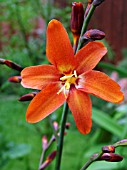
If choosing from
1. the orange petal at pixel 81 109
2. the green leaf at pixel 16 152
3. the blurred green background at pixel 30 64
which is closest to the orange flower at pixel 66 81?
the orange petal at pixel 81 109

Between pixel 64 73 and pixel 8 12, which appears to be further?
pixel 8 12

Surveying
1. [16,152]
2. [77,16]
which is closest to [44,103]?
[77,16]

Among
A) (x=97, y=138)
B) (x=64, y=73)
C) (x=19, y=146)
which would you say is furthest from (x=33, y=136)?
(x=64, y=73)

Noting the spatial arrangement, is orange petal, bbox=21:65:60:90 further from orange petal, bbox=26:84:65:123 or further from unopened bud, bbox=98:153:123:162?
unopened bud, bbox=98:153:123:162

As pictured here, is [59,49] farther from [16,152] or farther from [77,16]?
[16,152]

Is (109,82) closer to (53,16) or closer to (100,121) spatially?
(100,121)

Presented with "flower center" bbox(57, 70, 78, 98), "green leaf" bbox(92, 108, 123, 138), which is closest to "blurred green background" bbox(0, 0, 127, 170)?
"green leaf" bbox(92, 108, 123, 138)
